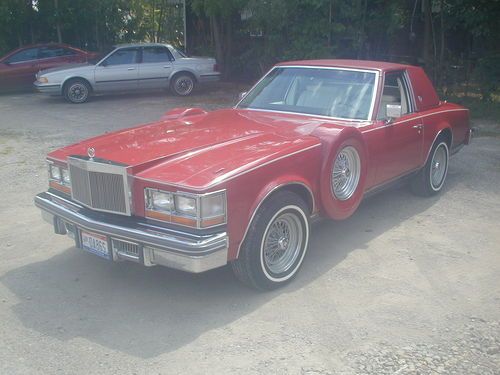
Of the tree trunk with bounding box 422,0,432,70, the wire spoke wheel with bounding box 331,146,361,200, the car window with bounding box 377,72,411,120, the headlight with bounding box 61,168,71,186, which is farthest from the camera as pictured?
the tree trunk with bounding box 422,0,432,70

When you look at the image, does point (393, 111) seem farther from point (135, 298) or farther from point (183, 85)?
point (183, 85)

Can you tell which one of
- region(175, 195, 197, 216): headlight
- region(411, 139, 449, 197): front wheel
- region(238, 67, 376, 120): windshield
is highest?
region(238, 67, 376, 120): windshield

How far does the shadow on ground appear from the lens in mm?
4062

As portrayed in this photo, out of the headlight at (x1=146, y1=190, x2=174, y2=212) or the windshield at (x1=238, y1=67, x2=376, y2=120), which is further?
the windshield at (x1=238, y1=67, x2=376, y2=120)

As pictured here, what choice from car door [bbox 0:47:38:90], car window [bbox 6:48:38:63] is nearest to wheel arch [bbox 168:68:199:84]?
car door [bbox 0:47:38:90]

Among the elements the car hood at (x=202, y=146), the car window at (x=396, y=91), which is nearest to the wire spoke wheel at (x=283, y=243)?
the car hood at (x=202, y=146)

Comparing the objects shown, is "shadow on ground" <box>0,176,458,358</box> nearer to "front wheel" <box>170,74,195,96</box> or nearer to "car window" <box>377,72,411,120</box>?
"car window" <box>377,72,411,120</box>

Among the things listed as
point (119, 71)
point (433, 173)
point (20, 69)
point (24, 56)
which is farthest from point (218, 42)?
point (433, 173)

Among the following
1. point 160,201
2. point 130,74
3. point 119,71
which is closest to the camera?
point 160,201

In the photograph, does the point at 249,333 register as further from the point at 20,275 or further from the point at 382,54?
the point at 382,54

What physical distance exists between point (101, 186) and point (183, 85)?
1219 centimetres

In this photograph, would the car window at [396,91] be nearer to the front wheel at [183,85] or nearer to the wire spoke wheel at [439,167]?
the wire spoke wheel at [439,167]

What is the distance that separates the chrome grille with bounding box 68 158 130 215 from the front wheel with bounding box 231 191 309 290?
93cm

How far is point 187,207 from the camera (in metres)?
4.07
